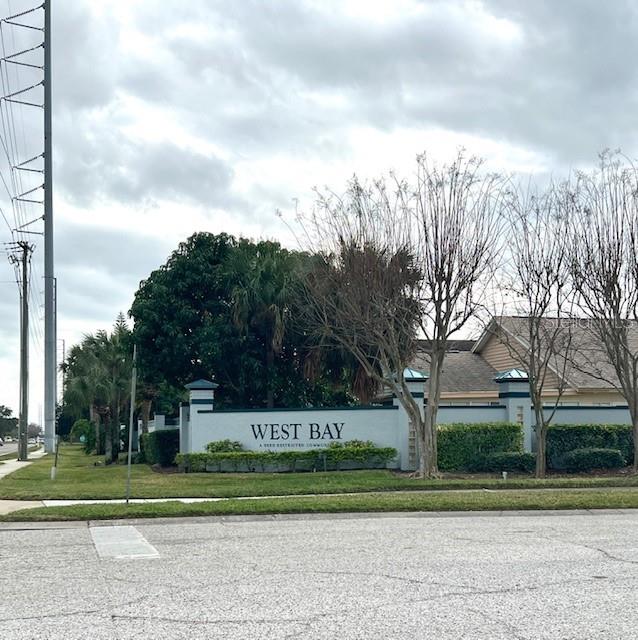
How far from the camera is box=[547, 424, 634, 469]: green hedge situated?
25500mm

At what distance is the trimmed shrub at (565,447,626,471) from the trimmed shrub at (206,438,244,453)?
30.2 ft

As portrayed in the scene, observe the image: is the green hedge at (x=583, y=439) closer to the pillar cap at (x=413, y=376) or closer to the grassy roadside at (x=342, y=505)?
the pillar cap at (x=413, y=376)

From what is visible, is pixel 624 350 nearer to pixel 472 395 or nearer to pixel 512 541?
pixel 472 395

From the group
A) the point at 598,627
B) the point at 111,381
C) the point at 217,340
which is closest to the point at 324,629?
the point at 598,627

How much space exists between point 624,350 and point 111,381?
22857 millimetres

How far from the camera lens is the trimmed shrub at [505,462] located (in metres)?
24.3

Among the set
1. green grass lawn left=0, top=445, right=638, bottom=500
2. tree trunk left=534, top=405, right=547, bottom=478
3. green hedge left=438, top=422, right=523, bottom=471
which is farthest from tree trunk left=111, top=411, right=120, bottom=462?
tree trunk left=534, top=405, right=547, bottom=478

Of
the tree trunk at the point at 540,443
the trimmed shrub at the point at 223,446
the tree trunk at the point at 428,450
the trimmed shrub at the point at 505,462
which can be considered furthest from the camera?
the trimmed shrub at the point at 223,446

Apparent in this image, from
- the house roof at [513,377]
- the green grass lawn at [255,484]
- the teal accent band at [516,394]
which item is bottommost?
the green grass lawn at [255,484]

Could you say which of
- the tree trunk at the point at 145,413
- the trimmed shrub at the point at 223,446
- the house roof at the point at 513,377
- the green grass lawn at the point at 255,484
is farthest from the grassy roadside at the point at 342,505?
the tree trunk at the point at 145,413

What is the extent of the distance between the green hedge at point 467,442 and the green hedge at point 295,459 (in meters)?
1.49

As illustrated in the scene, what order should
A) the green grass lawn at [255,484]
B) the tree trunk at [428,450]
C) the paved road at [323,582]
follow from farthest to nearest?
the tree trunk at [428,450]
the green grass lawn at [255,484]
the paved road at [323,582]

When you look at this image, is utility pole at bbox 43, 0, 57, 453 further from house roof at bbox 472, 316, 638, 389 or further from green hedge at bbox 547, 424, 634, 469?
green hedge at bbox 547, 424, 634, 469

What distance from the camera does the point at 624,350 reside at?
78.5ft
